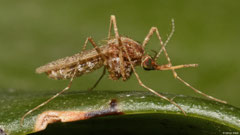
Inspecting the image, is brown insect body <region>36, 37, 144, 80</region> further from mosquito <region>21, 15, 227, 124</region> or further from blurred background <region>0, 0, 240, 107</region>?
blurred background <region>0, 0, 240, 107</region>

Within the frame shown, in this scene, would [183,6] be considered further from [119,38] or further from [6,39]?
[6,39]

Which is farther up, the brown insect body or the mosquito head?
the brown insect body

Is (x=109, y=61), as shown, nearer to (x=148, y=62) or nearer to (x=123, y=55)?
(x=123, y=55)

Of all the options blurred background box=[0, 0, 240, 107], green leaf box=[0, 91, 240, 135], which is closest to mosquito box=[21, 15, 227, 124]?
blurred background box=[0, 0, 240, 107]

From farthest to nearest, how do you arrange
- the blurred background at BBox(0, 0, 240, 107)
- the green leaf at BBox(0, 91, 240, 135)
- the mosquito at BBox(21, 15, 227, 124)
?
the blurred background at BBox(0, 0, 240, 107) → the mosquito at BBox(21, 15, 227, 124) → the green leaf at BBox(0, 91, 240, 135)

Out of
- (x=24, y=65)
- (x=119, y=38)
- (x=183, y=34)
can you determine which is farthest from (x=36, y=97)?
(x=183, y=34)

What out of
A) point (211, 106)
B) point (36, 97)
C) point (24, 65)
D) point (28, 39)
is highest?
point (28, 39)
